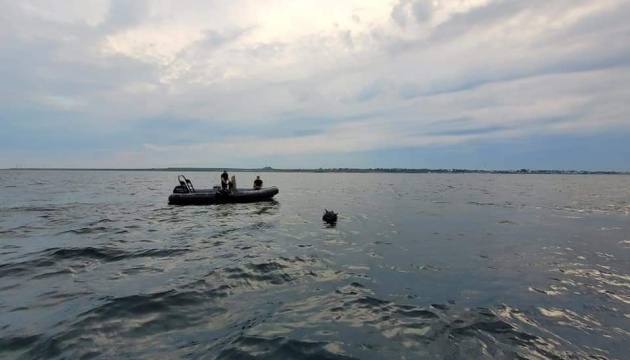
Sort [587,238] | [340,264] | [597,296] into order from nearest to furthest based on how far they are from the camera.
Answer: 1. [597,296]
2. [340,264]
3. [587,238]

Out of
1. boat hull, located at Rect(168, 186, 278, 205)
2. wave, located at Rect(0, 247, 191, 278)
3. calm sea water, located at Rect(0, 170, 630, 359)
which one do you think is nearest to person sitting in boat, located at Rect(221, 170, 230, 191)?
boat hull, located at Rect(168, 186, 278, 205)

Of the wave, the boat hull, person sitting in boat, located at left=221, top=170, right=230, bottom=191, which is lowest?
Result: the wave

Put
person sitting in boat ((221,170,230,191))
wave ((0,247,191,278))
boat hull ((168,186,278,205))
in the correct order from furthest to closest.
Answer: person sitting in boat ((221,170,230,191)), boat hull ((168,186,278,205)), wave ((0,247,191,278))

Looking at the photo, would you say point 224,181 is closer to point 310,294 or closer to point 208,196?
point 208,196

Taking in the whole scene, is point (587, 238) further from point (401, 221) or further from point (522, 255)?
point (401, 221)

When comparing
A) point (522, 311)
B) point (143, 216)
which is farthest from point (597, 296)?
point (143, 216)

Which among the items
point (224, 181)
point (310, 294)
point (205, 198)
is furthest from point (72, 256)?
point (224, 181)

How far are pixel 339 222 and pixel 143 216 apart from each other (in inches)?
424

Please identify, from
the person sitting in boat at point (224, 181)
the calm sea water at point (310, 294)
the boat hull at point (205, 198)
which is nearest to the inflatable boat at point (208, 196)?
the boat hull at point (205, 198)

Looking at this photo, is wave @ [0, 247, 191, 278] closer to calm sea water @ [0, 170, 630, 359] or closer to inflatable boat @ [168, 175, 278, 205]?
calm sea water @ [0, 170, 630, 359]

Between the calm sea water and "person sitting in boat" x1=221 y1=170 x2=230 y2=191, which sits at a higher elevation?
"person sitting in boat" x1=221 y1=170 x2=230 y2=191

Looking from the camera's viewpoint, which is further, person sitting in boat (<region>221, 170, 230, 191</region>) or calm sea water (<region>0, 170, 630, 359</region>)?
person sitting in boat (<region>221, 170, 230, 191</region>)

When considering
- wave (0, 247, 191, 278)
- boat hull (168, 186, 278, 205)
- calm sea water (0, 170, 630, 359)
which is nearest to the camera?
calm sea water (0, 170, 630, 359)

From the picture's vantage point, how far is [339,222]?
1914 cm
